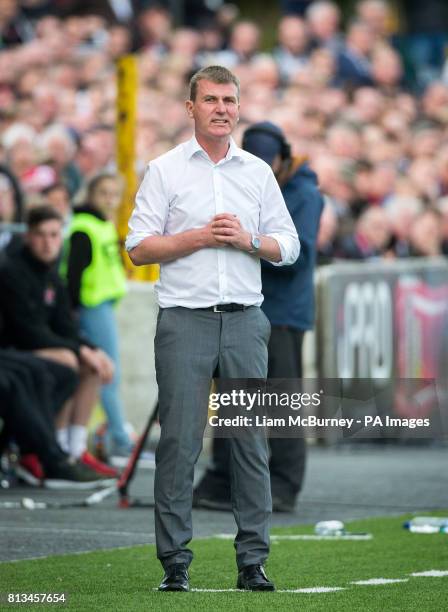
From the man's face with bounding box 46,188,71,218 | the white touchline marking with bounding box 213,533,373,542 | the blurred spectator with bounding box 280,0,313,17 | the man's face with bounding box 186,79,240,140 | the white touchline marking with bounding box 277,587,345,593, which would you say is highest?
the blurred spectator with bounding box 280,0,313,17

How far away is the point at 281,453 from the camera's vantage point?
1059 cm

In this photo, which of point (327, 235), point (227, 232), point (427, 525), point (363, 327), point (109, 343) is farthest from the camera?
point (327, 235)

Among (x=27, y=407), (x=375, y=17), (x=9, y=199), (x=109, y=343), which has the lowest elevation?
(x=27, y=407)

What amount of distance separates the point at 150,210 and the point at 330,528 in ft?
9.50

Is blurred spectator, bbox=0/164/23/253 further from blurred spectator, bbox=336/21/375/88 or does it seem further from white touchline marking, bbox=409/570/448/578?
blurred spectator, bbox=336/21/375/88

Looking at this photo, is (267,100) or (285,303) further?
(267,100)

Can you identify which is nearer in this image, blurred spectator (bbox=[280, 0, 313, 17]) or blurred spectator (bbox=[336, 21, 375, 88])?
blurred spectator (bbox=[336, 21, 375, 88])

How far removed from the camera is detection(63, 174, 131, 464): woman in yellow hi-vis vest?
1302cm

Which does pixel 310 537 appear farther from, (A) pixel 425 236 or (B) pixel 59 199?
(A) pixel 425 236

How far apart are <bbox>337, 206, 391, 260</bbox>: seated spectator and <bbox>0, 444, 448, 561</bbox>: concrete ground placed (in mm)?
2691

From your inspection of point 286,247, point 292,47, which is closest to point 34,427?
point 286,247

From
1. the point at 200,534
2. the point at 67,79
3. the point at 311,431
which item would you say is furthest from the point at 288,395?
the point at 67,79

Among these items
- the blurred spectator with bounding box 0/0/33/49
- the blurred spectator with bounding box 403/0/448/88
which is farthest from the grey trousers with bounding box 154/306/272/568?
the blurred spectator with bounding box 403/0/448/88

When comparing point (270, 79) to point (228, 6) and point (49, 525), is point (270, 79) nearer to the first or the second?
point (228, 6)
